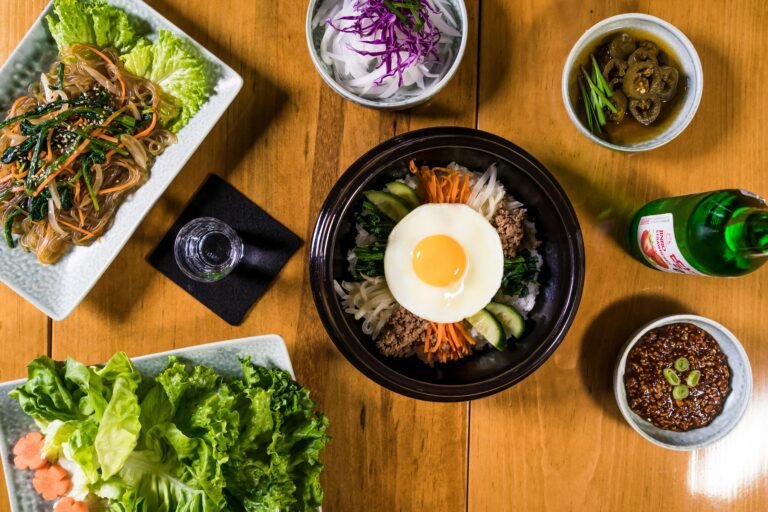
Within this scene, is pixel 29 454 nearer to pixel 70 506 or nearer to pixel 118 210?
pixel 70 506

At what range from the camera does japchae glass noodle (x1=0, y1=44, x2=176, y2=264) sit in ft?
6.11

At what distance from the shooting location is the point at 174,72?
6.11 feet

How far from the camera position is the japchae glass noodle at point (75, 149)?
1.86 m

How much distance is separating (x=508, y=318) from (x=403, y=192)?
452mm

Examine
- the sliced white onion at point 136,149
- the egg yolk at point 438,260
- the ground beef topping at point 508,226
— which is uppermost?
the ground beef topping at point 508,226

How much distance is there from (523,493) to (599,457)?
253 millimetres

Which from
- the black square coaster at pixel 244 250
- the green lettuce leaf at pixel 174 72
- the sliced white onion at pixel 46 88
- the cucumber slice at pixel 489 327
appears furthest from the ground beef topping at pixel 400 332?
the sliced white onion at pixel 46 88

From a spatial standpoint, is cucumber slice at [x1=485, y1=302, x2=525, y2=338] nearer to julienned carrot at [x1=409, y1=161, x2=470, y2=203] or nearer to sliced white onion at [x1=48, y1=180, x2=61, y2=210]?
julienned carrot at [x1=409, y1=161, x2=470, y2=203]

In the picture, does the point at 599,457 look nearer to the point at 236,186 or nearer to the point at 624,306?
the point at 624,306

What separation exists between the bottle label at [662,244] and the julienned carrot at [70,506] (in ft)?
5.36

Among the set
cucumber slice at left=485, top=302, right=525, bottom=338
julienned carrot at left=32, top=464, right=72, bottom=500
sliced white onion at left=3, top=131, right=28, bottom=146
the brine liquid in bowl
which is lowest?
julienned carrot at left=32, top=464, right=72, bottom=500

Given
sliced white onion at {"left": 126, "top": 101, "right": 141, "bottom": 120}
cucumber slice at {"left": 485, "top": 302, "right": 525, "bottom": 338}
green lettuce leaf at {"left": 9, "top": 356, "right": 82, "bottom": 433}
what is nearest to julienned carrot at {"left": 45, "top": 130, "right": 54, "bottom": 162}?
sliced white onion at {"left": 126, "top": 101, "right": 141, "bottom": 120}

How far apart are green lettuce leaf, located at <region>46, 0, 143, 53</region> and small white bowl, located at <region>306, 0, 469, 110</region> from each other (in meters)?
0.50

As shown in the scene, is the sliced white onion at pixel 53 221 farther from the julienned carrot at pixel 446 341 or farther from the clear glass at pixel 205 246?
the julienned carrot at pixel 446 341
